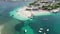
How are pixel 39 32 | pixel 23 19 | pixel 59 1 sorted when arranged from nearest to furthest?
pixel 39 32 < pixel 23 19 < pixel 59 1

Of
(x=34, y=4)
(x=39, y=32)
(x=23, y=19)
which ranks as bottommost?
(x=39, y=32)

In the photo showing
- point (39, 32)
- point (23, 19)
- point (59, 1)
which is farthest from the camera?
point (59, 1)

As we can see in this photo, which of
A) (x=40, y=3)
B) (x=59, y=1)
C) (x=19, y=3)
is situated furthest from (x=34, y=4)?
(x=59, y=1)

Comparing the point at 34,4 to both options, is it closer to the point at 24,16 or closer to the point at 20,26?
the point at 24,16

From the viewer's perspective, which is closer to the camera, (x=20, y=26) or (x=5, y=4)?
(x=20, y=26)

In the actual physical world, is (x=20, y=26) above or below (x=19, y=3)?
below

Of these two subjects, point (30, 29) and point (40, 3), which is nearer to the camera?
point (30, 29)

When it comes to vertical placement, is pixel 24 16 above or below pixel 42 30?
above

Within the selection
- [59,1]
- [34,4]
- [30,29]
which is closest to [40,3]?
[34,4]

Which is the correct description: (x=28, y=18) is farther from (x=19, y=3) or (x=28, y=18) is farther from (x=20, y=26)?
(x=19, y=3)
